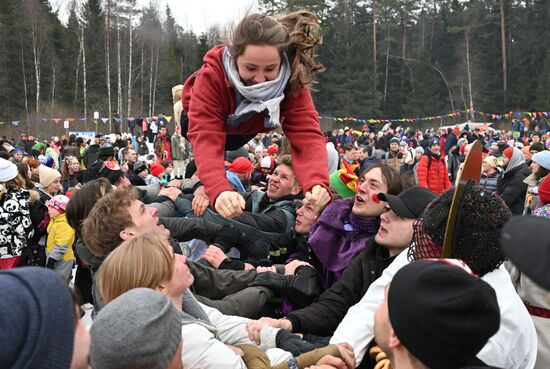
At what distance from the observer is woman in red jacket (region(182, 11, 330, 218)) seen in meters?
2.76

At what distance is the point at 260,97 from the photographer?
112 inches

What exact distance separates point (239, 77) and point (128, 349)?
1.60m

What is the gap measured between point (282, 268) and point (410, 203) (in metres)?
1.22

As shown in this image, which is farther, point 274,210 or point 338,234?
point 274,210

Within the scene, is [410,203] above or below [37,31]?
below

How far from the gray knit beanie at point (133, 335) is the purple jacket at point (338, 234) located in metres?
1.69

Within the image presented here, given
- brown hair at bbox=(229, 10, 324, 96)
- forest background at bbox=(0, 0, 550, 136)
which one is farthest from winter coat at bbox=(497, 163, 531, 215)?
forest background at bbox=(0, 0, 550, 136)

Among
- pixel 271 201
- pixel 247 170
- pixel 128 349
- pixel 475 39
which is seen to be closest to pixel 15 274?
pixel 128 349

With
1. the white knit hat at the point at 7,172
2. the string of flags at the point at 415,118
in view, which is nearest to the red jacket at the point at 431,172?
the white knit hat at the point at 7,172

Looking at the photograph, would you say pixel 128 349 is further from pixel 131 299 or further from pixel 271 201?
pixel 271 201

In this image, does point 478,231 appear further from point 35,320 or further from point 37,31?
point 37,31

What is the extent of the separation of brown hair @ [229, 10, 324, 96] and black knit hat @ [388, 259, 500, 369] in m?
1.54

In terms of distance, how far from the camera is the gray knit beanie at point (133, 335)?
5.70 ft

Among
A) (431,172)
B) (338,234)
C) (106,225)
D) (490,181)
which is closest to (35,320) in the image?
(106,225)
